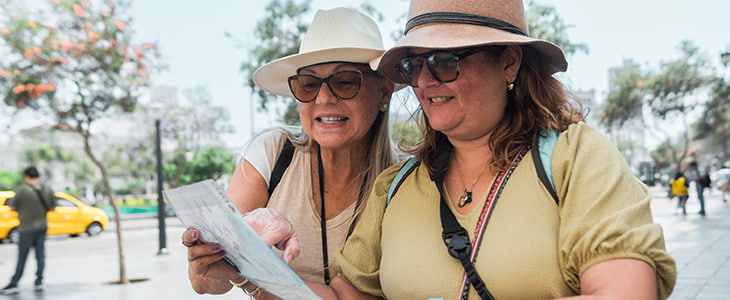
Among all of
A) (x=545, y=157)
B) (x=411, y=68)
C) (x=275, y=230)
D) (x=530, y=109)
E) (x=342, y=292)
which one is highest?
(x=411, y=68)

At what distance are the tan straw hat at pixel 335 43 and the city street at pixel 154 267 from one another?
5027 mm

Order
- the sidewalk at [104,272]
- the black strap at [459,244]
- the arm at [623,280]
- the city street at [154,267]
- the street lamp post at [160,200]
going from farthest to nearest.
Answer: the street lamp post at [160,200] < the sidewalk at [104,272] < the city street at [154,267] < the black strap at [459,244] < the arm at [623,280]

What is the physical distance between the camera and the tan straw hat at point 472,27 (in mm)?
1504

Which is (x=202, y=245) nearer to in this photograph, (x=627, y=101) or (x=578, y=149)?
(x=578, y=149)

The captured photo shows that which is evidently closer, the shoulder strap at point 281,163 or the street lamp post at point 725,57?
the shoulder strap at point 281,163

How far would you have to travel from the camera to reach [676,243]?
11070 mm

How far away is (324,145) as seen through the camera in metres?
2.19

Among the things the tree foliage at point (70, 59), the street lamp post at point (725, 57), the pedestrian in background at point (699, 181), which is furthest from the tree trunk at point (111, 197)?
the pedestrian in background at point (699, 181)

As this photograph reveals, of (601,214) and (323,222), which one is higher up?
(601,214)

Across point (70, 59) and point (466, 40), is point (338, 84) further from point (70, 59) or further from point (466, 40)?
point (70, 59)

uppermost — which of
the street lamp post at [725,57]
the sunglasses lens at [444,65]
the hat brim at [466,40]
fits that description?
the street lamp post at [725,57]

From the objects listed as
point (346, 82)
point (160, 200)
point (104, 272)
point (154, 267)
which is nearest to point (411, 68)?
A: point (346, 82)

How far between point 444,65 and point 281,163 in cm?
103

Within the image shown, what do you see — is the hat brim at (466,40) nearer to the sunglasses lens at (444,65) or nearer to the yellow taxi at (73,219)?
the sunglasses lens at (444,65)
